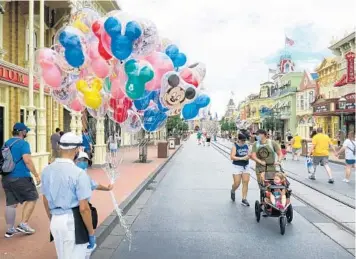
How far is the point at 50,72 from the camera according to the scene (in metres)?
5.72

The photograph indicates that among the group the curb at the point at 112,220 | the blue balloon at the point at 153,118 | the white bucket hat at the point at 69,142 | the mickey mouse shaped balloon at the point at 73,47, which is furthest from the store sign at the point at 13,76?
the white bucket hat at the point at 69,142

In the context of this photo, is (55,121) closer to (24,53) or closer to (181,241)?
(24,53)

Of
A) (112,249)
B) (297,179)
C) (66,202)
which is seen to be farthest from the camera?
(297,179)

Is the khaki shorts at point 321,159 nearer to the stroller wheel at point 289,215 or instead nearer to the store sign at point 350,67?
the stroller wheel at point 289,215

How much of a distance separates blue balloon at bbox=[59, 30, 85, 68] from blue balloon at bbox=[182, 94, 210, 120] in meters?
1.84

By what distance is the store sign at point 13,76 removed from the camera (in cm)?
1348

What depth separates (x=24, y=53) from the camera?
1586 cm

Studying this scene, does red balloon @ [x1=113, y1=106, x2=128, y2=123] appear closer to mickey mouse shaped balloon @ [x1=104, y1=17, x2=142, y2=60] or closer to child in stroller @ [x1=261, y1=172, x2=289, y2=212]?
mickey mouse shaped balloon @ [x1=104, y1=17, x2=142, y2=60]

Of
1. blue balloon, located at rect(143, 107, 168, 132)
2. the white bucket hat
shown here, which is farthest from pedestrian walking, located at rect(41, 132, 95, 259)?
blue balloon, located at rect(143, 107, 168, 132)

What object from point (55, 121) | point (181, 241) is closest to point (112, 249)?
point (181, 241)

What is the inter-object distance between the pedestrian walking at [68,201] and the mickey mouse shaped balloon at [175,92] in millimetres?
2158

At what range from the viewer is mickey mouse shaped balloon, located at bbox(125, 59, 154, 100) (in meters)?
5.12

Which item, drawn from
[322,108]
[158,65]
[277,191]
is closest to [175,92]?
[158,65]

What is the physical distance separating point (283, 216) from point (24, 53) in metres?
12.9
